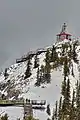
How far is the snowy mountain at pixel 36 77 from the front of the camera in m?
121

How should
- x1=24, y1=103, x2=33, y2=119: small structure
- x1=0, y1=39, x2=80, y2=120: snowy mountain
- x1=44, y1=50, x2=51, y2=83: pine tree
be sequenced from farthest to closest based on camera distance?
x1=44, y1=50, x2=51, y2=83: pine tree < x1=0, y1=39, x2=80, y2=120: snowy mountain < x1=24, y1=103, x2=33, y2=119: small structure

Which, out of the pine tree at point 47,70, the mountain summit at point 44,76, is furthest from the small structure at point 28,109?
the pine tree at point 47,70

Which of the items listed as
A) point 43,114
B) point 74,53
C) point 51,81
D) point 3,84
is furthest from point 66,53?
point 43,114

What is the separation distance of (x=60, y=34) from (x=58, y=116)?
2854 inches

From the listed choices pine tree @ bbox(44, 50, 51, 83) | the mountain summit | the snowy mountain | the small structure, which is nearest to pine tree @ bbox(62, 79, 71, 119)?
the mountain summit

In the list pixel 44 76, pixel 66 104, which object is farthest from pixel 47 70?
pixel 66 104

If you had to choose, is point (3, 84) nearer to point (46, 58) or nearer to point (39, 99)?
point (46, 58)

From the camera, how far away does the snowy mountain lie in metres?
121

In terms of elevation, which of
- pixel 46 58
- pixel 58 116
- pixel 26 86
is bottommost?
pixel 58 116

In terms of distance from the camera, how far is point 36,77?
13100cm

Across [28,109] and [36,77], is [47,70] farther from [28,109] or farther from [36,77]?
[28,109]

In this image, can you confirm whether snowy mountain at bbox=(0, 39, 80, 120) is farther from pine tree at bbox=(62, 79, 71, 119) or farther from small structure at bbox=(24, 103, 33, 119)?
pine tree at bbox=(62, 79, 71, 119)

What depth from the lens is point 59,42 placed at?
165250 mm

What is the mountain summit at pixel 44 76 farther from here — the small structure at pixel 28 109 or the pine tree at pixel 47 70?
the small structure at pixel 28 109
